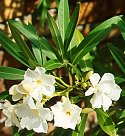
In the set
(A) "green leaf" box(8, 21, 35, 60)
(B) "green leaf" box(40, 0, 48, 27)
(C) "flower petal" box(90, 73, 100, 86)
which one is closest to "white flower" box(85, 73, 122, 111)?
(C) "flower petal" box(90, 73, 100, 86)

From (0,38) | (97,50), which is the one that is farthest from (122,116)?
(97,50)

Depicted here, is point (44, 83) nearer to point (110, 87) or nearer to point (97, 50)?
point (110, 87)

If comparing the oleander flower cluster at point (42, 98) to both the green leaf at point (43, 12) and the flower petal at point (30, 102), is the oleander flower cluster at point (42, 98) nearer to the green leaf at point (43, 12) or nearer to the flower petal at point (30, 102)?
the flower petal at point (30, 102)

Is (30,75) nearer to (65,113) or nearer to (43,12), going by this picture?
(65,113)

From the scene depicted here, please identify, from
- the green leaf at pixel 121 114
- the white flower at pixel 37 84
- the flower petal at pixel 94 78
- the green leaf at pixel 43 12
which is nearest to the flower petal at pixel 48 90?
the white flower at pixel 37 84

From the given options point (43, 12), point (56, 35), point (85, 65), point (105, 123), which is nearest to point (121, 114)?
point (105, 123)

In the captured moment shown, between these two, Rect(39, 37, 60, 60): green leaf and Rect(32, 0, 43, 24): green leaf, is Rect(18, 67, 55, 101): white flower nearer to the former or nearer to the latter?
Rect(39, 37, 60, 60): green leaf
